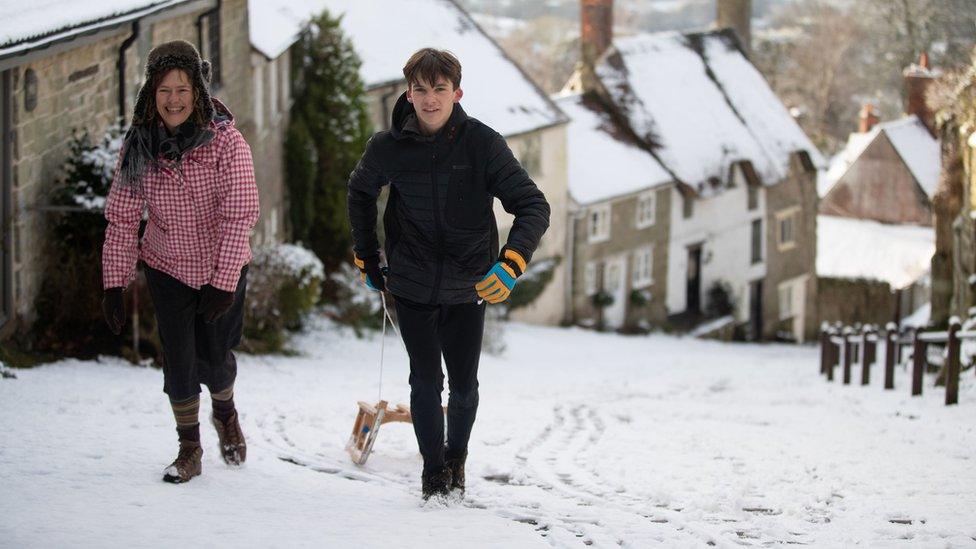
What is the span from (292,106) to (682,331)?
15.3 m

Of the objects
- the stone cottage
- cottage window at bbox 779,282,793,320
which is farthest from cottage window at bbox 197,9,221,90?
cottage window at bbox 779,282,793,320

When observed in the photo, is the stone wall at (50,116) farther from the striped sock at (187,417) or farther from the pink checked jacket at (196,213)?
the striped sock at (187,417)

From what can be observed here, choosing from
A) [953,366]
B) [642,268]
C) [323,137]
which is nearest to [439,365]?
[953,366]

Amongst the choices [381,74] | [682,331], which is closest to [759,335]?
[682,331]

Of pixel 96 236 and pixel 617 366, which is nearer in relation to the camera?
pixel 96 236

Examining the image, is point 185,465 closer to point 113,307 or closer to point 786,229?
point 113,307

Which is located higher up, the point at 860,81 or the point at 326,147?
the point at 860,81

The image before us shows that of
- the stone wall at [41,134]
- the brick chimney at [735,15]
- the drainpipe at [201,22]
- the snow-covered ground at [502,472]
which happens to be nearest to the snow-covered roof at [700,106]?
the brick chimney at [735,15]

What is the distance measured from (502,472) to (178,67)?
114 inches

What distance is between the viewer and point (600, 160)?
33.7m

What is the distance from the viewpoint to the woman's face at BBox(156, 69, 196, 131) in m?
5.88

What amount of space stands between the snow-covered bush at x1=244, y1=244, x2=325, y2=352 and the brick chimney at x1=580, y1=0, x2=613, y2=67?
22773mm

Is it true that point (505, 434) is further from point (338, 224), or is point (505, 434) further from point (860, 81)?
point (860, 81)

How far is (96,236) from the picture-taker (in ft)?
35.7
